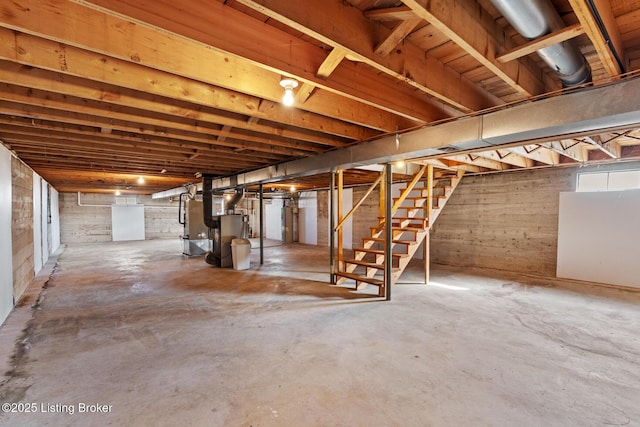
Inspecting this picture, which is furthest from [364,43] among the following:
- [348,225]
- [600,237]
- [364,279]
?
[348,225]

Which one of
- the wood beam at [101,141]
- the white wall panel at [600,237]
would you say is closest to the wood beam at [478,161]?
the white wall panel at [600,237]

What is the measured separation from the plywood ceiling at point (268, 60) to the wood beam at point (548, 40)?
13mm

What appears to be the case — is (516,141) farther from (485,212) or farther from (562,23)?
(485,212)

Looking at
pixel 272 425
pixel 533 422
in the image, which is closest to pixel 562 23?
pixel 533 422

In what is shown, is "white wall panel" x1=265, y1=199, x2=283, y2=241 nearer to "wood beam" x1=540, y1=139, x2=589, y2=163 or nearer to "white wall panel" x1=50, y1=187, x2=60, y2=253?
"white wall panel" x1=50, y1=187, x2=60, y2=253

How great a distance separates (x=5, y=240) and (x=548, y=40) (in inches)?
209

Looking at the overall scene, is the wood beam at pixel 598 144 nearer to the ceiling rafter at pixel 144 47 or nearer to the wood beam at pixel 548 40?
the wood beam at pixel 548 40

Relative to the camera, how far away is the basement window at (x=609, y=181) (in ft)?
15.5

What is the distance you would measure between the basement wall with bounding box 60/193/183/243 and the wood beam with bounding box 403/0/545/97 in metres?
13.9

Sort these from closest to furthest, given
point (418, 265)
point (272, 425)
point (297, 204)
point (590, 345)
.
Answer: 1. point (272, 425)
2. point (590, 345)
3. point (418, 265)
4. point (297, 204)

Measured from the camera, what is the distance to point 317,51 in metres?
1.93

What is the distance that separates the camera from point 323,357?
8.08 feet

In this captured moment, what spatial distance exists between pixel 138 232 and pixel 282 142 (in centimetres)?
1144

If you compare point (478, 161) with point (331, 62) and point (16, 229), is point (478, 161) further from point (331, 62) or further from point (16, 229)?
point (16, 229)
